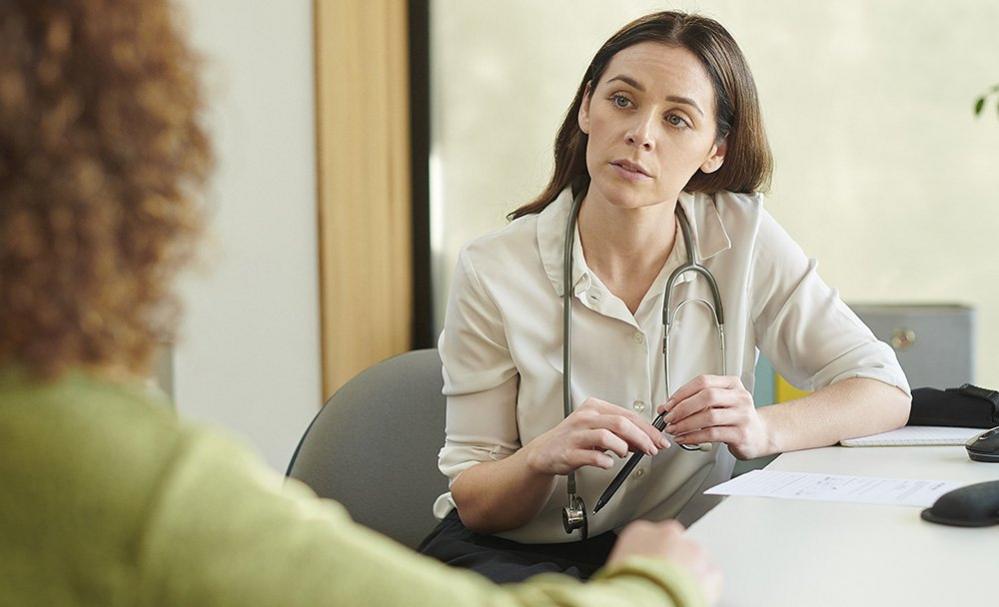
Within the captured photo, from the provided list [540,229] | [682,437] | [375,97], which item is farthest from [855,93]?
[682,437]

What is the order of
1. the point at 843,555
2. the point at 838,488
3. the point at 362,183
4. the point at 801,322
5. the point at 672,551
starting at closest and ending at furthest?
the point at 672,551, the point at 843,555, the point at 838,488, the point at 801,322, the point at 362,183

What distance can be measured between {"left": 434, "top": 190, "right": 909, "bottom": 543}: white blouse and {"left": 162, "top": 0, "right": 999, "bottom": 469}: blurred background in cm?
137

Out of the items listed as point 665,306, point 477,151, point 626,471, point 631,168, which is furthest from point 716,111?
point 477,151

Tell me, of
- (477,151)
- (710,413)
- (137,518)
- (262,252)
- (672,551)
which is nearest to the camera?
(137,518)

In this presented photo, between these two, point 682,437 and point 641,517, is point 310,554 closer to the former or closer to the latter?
point 682,437

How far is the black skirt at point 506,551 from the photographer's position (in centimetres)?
152

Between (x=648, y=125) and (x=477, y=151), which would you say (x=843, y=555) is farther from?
(x=477, y=151)

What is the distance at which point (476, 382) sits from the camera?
1743mm

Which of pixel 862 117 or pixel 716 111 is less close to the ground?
pixel 716 111

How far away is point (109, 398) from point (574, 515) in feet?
3.40

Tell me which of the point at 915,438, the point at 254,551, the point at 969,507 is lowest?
the point at 915,438

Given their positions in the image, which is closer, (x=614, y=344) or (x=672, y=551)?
(x=672, y=551)

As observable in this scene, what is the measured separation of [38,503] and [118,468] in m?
0.04

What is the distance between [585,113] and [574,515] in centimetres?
64
